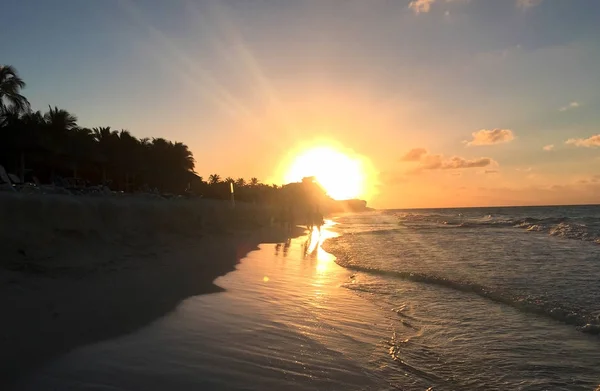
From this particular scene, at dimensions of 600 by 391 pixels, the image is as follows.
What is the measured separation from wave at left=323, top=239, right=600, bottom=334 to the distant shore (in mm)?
7817

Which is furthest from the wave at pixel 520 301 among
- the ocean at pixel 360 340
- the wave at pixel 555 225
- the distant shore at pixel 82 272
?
the wave at pixel 555 225

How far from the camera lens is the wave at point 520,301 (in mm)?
9719

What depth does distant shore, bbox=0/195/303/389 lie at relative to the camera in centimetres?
668

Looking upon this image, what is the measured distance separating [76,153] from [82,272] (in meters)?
34.4

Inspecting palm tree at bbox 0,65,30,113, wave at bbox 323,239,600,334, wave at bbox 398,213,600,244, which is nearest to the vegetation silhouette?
palm tree at bbox 0,65,30,113

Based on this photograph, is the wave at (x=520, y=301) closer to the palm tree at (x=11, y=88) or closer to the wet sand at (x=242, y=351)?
the wet sand at (x=242, y=351)

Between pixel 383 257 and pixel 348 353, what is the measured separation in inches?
649

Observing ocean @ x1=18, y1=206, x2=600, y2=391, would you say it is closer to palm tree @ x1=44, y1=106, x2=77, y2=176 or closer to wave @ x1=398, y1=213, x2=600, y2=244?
wave @ x1=398, y1=213, x2=600, y2=244

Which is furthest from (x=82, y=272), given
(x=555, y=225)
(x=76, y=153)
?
(x=555, y=225)

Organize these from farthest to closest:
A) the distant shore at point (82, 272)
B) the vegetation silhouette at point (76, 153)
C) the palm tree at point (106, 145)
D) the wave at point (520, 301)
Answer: the palm tree at point (106, 145)
the vegetation silhouette at point (76, 153)
the wave at point (520, 301)
the distant shore at point (82, 272)

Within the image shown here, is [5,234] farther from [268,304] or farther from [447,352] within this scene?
[447,352]

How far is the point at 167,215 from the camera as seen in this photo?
25062 mm

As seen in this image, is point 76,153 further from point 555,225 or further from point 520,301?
point 555,225

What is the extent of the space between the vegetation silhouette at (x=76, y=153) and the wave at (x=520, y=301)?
28.2 m
